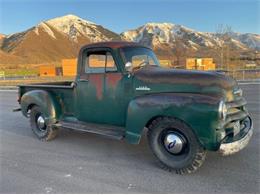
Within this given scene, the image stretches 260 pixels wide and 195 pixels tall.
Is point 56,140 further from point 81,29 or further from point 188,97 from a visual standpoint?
point 81,29

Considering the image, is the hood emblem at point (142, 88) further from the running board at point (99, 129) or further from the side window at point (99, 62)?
the running board at point (99, 129)

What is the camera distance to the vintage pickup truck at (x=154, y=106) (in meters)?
3.76

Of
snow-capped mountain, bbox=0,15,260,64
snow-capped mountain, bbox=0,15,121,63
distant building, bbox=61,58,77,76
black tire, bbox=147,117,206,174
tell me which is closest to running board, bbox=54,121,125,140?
black tire, bbox=147,117,206,174

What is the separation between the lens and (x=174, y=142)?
4062 millimetres

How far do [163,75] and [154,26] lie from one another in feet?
647

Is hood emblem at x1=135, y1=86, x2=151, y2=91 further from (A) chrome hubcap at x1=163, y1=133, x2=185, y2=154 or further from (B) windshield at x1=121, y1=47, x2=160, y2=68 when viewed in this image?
(A) chrome hubcap at x1=163, y1=133, x2=185, y2=154

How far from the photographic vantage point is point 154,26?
7633 inches

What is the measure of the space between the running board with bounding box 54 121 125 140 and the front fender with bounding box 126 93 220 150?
305 mm

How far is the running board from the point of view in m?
4.62

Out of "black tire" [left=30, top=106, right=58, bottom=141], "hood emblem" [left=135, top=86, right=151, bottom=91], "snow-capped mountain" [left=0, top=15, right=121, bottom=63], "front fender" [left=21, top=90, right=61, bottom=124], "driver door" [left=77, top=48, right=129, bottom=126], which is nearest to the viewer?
"hood emblem" [left=135, top=86, right=151, bottom=91]

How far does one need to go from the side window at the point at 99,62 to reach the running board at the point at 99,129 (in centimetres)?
106

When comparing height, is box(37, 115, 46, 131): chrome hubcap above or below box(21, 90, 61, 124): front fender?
below

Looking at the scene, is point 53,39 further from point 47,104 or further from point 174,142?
point 174,142

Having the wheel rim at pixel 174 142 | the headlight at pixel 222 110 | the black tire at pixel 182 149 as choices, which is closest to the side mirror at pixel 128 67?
the black tire at pixel 182 149
